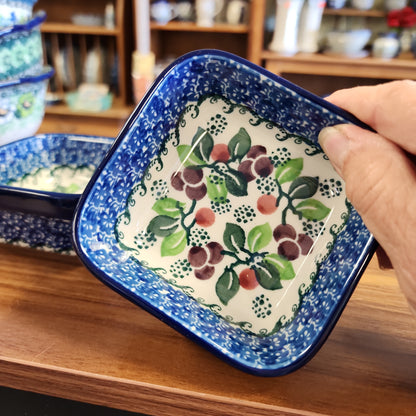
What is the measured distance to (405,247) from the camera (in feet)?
1.11

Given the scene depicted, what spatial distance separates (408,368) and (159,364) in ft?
0.69

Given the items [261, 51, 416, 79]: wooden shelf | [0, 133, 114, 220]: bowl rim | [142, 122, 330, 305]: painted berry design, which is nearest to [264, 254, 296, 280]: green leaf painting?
[142, 122, 330, 305]: painted berry design

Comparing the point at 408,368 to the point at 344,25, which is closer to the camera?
the point at 408,368

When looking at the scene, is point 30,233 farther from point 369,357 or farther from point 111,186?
point 369,357

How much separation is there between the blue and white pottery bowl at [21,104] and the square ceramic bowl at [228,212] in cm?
26

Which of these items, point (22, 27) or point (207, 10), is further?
point (207, 10)

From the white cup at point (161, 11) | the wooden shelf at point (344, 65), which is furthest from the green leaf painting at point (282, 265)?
the white cup at point (161, 11)

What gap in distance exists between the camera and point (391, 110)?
1.21 ft

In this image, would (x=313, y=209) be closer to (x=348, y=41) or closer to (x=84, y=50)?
(x=348, y=41)

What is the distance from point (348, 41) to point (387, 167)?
5.06 feet

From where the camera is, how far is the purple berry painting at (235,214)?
48 centimetres

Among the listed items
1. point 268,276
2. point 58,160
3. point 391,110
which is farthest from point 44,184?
point 391,110

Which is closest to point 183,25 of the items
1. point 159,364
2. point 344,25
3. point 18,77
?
point 344,25

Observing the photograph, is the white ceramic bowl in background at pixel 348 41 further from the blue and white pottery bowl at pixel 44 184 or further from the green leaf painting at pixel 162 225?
the green leaf painting at pixel 162 225
